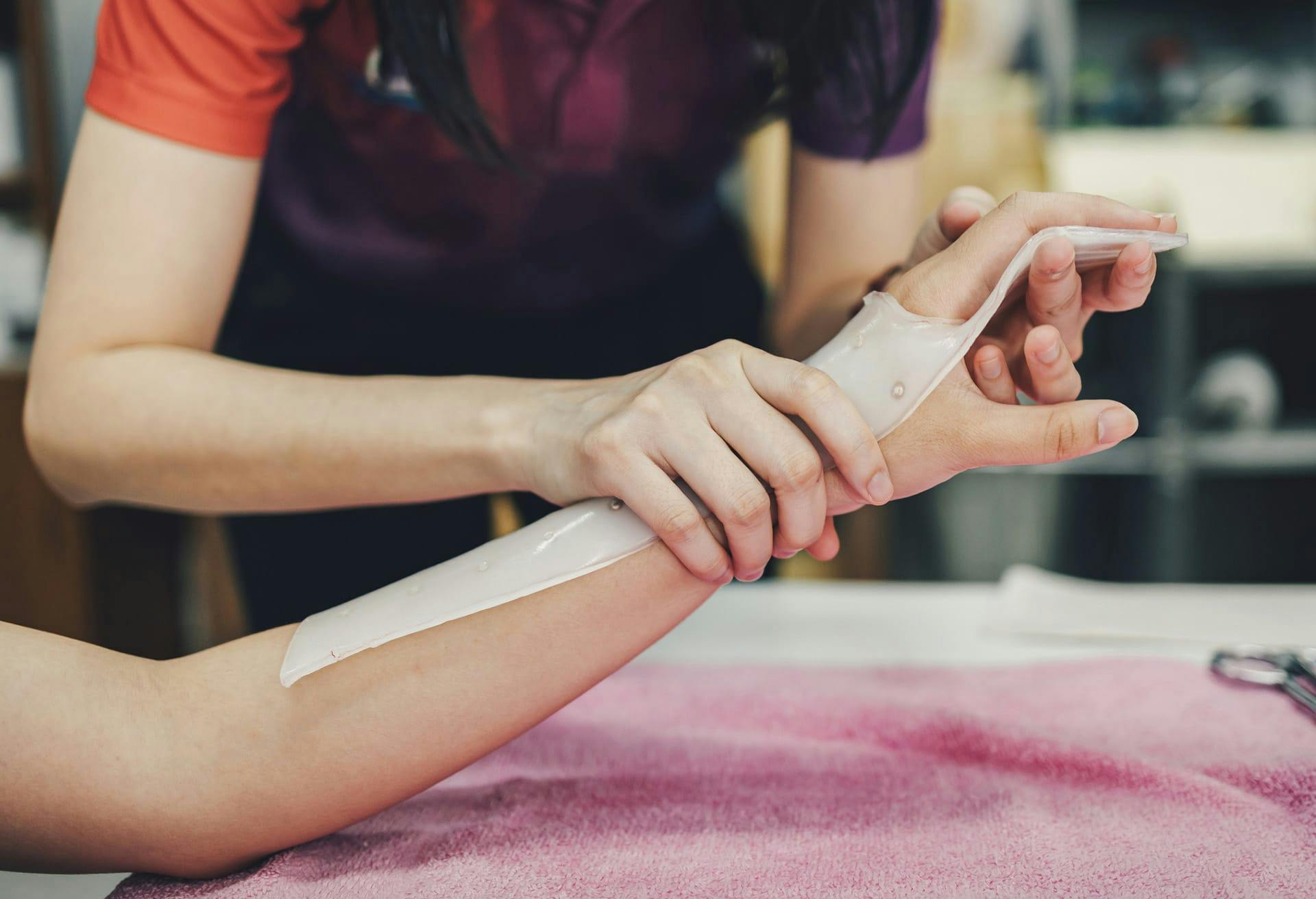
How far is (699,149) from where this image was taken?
90 centimetres

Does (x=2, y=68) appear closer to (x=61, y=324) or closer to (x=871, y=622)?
(x=61, y=324)

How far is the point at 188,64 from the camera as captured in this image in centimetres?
58

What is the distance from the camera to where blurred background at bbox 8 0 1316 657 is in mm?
1849

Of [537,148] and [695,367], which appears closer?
[695,367]

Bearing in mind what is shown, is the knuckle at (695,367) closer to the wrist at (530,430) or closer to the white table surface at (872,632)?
the wrist at (530,430)

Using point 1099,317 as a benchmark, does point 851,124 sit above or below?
above

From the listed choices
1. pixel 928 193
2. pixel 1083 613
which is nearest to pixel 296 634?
pixel 1083 613

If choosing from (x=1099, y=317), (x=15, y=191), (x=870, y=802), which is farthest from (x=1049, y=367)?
(x=15, y=191)

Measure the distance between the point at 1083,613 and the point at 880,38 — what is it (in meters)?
0.49

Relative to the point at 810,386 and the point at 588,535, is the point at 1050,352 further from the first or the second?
the point at 588,535

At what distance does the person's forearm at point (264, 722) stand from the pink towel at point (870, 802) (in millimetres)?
25

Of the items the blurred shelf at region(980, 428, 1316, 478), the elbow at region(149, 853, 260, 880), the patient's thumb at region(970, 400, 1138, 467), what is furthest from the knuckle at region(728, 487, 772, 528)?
the blurred shelf at region(980, 428, 1316, 478)

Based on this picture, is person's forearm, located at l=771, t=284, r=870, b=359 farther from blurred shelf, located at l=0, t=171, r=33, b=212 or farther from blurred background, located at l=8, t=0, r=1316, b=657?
blurred shelf, located at l=0, t=171, r=33, b=212

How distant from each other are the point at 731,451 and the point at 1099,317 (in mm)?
2077
